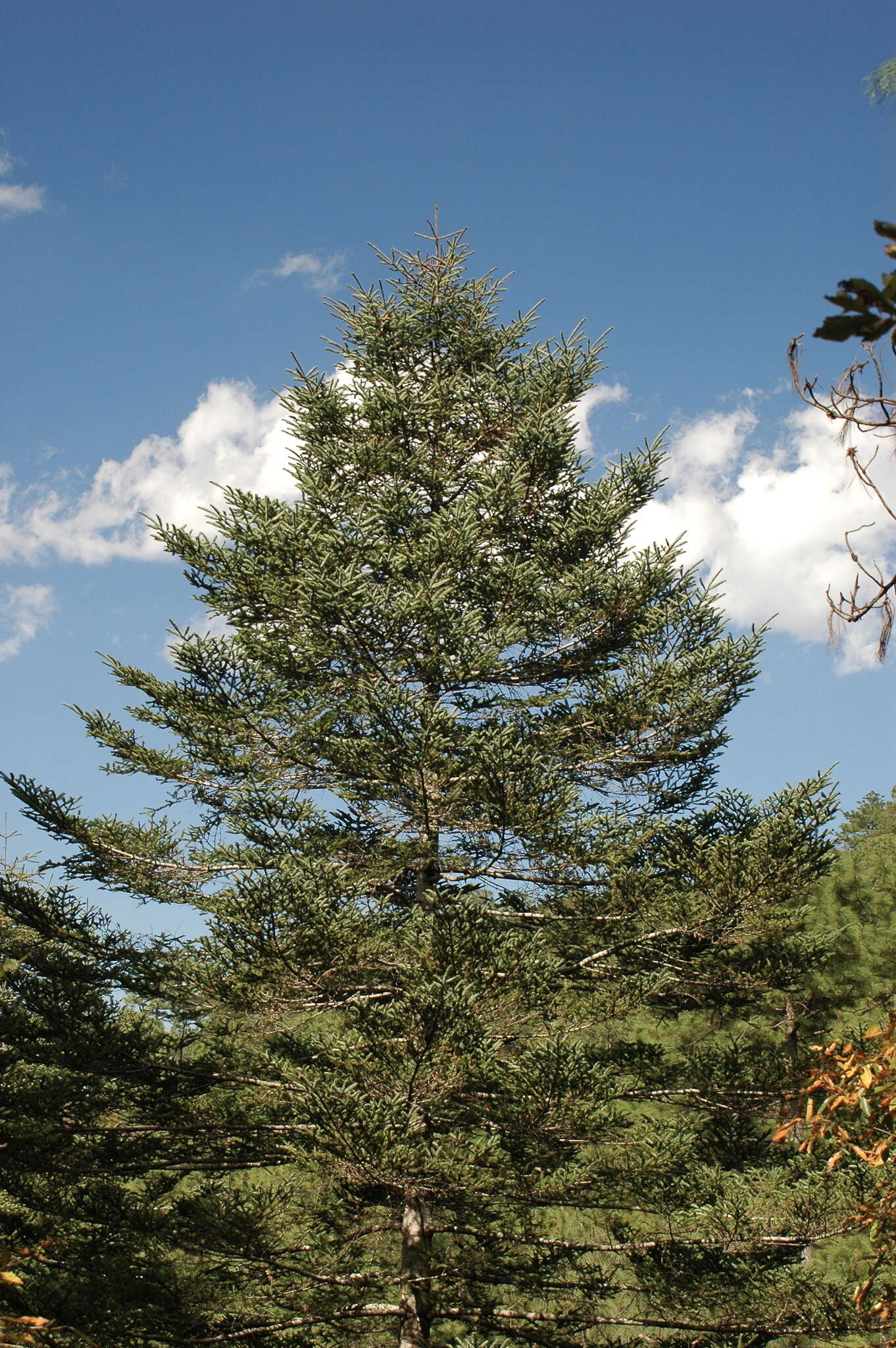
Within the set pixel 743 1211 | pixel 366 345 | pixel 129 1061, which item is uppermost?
pixel 366 345

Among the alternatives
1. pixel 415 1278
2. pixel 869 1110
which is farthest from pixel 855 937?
pixel 869 1110

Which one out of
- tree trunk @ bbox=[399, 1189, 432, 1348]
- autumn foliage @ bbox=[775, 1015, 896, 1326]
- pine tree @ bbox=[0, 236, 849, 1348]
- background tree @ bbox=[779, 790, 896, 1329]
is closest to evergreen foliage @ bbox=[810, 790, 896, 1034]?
background tree @ bbox=[779, 790, 896, 1329]

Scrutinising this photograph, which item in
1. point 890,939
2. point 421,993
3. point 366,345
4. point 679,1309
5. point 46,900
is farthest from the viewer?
point 890,939

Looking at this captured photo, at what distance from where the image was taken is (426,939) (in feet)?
22.5

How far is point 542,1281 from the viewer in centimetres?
778

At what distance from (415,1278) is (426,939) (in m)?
2.79

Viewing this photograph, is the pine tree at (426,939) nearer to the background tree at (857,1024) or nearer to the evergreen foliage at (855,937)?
the background tree at (857,1024)

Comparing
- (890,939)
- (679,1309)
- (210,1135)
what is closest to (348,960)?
(210,1135)

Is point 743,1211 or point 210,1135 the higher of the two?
point 210,1135

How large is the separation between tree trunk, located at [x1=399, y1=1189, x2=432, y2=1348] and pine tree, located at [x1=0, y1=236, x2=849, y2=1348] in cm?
3

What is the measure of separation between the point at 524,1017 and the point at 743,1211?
217cm

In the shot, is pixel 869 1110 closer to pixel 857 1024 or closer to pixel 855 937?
pixel 857 1024

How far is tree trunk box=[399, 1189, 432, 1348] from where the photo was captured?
23.5 feet

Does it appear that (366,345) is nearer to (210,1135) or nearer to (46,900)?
(46,900)
